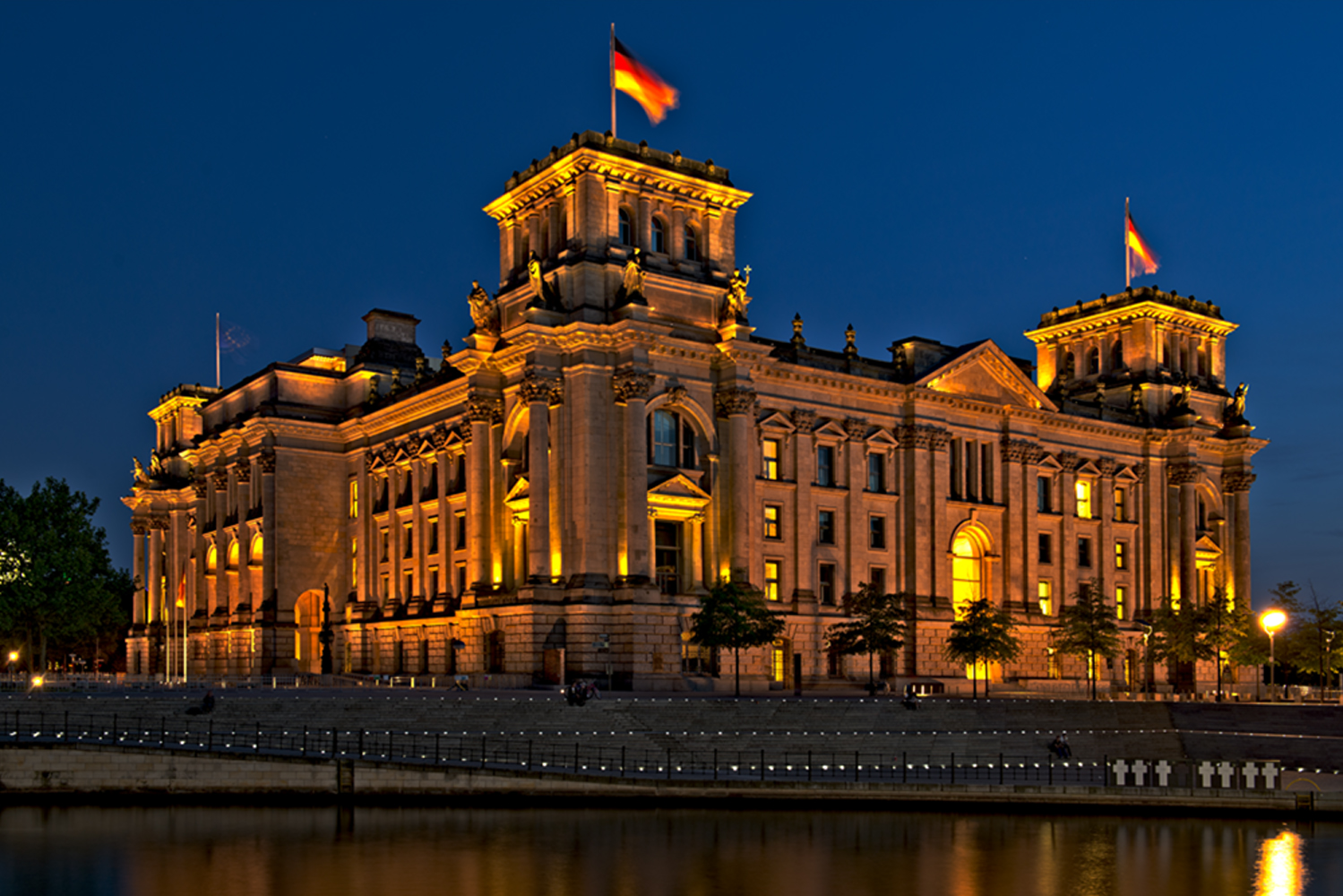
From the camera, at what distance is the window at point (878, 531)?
81500 mm

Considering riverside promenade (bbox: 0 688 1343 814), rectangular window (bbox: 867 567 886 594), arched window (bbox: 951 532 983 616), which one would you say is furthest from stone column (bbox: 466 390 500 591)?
arched window (bbox: 951 532 983 616)

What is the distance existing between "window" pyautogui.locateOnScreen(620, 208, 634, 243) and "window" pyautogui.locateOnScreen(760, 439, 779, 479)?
13.2m

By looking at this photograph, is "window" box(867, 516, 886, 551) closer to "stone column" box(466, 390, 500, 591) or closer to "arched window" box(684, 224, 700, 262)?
"arched window" box(684, 224, 700, 262)

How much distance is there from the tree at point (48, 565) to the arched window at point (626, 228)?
40250 mm

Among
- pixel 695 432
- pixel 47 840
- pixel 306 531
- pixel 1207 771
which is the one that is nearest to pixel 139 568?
pixel 306 531

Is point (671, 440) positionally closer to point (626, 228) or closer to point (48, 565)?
point (626, 228)

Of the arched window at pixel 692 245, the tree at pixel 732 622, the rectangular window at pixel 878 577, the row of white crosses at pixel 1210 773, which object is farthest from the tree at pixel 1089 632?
the row of white crosses at pixel 1210 773

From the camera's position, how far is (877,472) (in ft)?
269

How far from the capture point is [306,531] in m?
92.6

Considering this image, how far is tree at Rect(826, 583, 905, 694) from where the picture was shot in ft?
229

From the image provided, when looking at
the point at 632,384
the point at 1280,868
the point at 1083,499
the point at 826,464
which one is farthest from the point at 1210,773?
the point at 1083,499

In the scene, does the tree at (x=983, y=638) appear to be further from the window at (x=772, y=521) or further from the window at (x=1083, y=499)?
the window at (x=1083, y=499)

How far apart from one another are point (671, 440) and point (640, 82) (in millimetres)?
17754

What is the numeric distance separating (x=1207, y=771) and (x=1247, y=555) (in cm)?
6385
